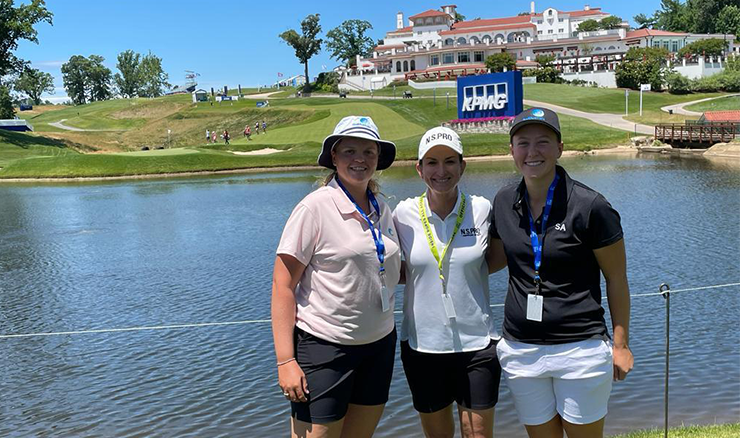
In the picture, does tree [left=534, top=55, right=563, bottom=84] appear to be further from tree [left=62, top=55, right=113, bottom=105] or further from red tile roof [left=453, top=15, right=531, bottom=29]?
tree [left=62, top=55, right=113, bottom=105]

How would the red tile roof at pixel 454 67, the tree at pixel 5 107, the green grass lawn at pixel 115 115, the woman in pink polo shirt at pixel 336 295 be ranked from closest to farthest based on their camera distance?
the woman in pink polo shirt at pixel 336 295, the tree at pixel 5 107, the green grass lawn at pixel 115 115, the red tile roof at pixel 454 67

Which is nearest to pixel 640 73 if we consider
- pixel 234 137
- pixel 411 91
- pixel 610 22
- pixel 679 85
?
pixel 679 85

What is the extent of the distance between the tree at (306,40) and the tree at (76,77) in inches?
2774

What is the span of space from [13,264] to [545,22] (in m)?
123

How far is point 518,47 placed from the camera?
4338 inches

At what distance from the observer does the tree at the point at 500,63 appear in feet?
297

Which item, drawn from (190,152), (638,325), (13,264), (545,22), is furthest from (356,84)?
(638,325)

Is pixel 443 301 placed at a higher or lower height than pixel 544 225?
lower

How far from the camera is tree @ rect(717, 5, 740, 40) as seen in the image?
119m

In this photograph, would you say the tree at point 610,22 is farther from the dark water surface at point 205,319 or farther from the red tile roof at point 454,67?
the dark water surface at point 205,319

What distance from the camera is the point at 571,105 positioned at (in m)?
68.8

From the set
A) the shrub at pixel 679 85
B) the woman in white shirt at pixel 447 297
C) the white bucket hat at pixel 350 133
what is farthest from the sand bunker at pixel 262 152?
the shrub at pixel 679 85

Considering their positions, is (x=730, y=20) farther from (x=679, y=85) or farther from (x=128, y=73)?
(x=128, y=73)

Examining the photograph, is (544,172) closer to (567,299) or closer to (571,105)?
(567,299)
